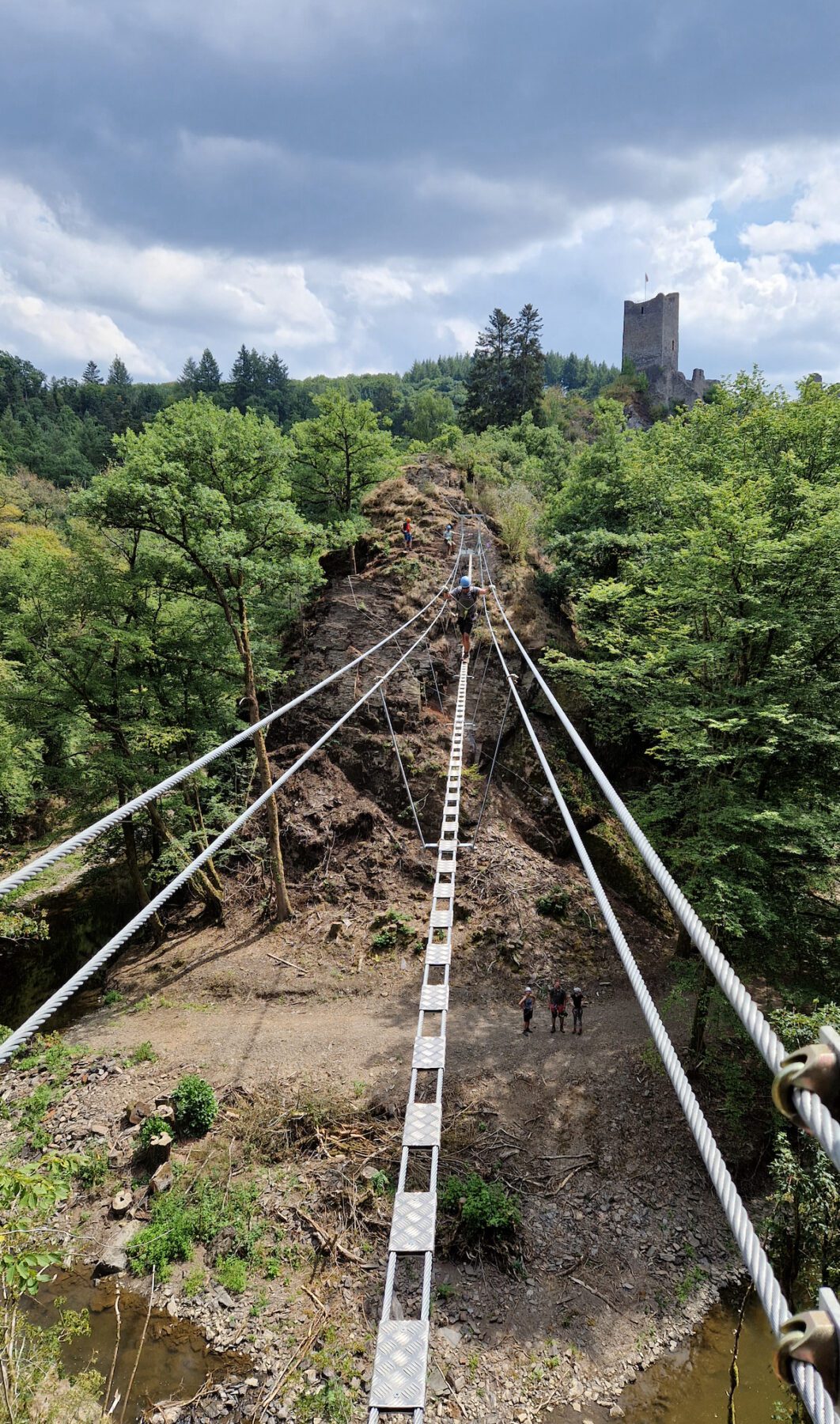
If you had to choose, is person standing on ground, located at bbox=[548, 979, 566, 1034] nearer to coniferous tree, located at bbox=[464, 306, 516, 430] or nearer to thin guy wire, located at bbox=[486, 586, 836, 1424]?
thin guy wire, located at bbox=[486, 586, 836, 1424]

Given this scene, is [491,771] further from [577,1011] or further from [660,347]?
[660,347]

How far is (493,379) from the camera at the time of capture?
43719mm

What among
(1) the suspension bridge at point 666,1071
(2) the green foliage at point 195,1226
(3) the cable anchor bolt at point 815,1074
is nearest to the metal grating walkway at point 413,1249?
(1) the suspension bridge at point 666,1071

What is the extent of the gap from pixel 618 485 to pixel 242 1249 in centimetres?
1751

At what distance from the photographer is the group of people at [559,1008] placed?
10.6 m

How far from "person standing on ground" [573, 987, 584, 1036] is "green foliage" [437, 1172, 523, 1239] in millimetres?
2725

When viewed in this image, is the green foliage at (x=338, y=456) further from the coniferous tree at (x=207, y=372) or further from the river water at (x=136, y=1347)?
the coniferous tree at (x=207, y=372)

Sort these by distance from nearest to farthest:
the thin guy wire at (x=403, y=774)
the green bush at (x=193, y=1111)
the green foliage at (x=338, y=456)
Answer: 1. the green bush at (x=193, y=1111)
2. the thin guy wire at (x=403, y=774)
3. the green foliage at (x=338, y=456)

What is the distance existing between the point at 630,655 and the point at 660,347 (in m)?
58.2

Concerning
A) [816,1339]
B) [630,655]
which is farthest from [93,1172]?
[630,655]

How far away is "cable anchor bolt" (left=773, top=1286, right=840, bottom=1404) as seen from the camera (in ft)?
3.50

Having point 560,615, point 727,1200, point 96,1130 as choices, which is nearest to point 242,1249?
point 96,1130

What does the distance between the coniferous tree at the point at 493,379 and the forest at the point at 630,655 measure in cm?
2494

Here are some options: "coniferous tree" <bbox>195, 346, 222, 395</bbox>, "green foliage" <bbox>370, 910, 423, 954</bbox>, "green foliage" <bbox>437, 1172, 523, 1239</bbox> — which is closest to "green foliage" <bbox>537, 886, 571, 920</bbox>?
"green foliage" <bbox>370, 910, 423, 954</bbox>
